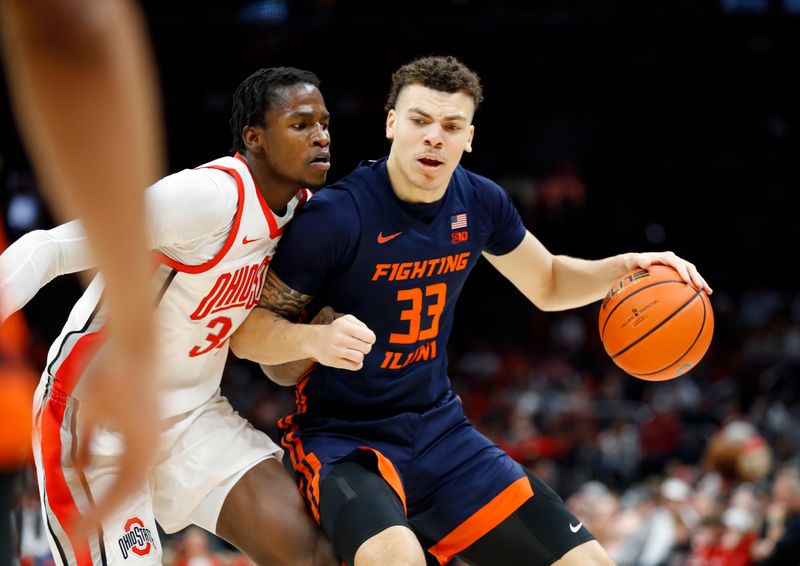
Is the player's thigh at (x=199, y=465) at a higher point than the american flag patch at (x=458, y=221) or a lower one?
lower

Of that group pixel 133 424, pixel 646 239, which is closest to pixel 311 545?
pixel 133 424

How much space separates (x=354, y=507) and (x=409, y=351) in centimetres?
64

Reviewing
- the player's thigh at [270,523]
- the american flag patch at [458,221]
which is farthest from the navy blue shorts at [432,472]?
the american flag patch at [458,221]

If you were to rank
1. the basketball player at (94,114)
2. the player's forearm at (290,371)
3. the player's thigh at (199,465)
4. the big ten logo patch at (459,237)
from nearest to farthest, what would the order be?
1. the basketball player at (94,114)
2. the player's thigh at (199,465)
3. the player's forearm at (290,371)
4. the big ten logo patch at (459,237)

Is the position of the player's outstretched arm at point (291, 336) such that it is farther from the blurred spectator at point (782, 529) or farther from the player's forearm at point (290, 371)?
the blurred spectator at point (782, 529)

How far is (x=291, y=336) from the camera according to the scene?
3.39 m

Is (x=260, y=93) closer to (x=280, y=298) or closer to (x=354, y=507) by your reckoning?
(x=280, y=298)

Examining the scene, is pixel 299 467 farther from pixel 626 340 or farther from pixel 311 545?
pixel 626 340

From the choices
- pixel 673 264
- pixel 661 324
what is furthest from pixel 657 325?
pixel 673 264

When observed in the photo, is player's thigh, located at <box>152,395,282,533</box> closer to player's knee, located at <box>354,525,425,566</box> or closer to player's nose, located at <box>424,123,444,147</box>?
player's knee, located at <box>354,525,425,566</box>

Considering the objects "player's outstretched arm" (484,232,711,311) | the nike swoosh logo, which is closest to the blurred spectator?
"player's outstretched arm" (484,232,711,311)

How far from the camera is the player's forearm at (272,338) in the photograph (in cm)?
334

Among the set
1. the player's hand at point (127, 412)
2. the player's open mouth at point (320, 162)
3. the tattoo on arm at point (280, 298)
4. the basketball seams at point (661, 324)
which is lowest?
the basketball seams at point (661, 324)

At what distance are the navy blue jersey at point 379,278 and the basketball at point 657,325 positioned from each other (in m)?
0.60
